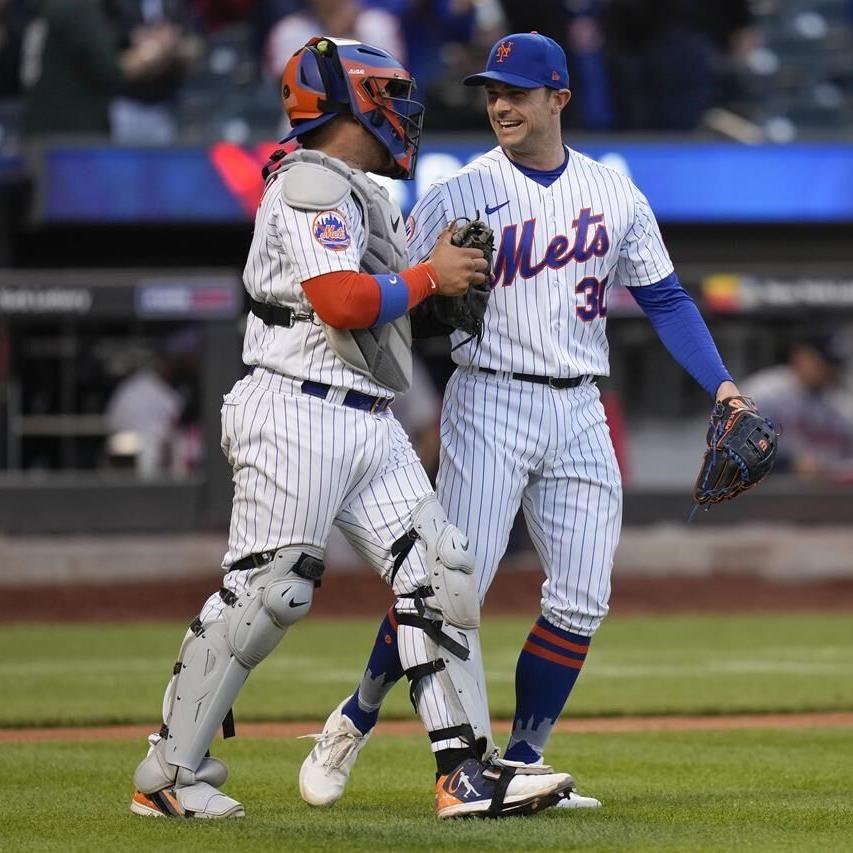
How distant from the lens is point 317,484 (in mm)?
4359

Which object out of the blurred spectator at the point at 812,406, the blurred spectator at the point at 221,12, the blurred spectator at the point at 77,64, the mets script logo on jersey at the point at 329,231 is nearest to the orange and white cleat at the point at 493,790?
the mets script logo on jersey at the point at 329,231

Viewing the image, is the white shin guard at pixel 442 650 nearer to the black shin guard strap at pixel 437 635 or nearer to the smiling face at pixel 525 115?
the black shin guard strap at pixel 437 635

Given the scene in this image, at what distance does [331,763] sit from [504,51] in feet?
6.39

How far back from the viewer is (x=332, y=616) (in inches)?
492

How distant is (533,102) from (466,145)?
31.2 ft

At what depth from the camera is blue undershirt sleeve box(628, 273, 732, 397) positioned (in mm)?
4977

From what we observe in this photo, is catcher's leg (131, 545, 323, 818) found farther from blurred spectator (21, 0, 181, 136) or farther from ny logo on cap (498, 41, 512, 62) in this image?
blurred spectator (21, 0, 181, 136)

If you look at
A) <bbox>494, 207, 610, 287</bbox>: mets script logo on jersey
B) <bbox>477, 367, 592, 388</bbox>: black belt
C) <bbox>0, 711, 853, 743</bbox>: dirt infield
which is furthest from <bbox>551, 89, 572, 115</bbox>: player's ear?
<bbox>0, 711, 853, 743</bbox>: dirt infield

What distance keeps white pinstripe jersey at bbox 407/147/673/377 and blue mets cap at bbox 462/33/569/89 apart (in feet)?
0.82

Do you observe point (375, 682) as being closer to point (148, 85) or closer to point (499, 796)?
point (499, 796)

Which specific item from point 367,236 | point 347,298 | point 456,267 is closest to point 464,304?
point 456,267

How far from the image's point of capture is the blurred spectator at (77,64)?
13.0 m

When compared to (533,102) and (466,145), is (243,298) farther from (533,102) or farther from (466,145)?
(533,102)

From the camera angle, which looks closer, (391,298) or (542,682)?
(391,298)
